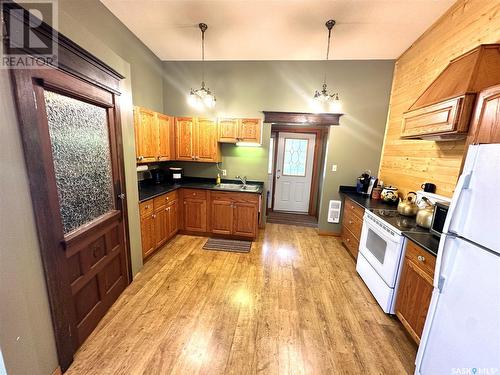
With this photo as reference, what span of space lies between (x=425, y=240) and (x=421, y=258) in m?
0.17

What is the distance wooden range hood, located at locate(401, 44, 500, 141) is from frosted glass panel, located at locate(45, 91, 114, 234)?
3.00 metres

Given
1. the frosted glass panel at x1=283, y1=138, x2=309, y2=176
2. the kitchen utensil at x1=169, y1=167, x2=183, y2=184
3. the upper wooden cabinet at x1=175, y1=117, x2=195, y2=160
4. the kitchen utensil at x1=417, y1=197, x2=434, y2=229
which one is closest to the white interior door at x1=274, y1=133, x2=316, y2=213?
the frosted glass panel at x1=283, y1=138, x2=309, y2=176

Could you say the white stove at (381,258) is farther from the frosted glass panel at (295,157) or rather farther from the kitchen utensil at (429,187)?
the frosted glass panel at (295,157)

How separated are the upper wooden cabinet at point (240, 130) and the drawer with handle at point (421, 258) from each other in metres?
2.58

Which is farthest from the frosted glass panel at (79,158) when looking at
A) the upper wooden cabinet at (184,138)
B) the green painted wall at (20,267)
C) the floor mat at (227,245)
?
the upper wooden cabinet at (184,138)

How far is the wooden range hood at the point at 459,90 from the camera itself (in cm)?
154

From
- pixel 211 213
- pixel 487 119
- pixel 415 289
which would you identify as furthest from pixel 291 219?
pixel 487 119

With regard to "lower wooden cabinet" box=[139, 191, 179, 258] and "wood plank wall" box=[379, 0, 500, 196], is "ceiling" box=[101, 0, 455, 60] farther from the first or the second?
"lower wooden cabinet" box=[139, 191, 179, 258]

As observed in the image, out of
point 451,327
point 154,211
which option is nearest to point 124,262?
point 154,211

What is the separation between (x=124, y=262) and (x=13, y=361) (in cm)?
109

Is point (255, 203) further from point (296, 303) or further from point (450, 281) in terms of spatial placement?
point (450, 281)

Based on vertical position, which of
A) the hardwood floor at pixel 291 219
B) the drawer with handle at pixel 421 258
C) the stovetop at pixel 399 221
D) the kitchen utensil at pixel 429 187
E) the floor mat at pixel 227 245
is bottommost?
the floor mat at pixel 227 245

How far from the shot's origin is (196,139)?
361cm

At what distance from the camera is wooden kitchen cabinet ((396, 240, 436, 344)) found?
59.4 inches
